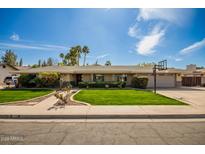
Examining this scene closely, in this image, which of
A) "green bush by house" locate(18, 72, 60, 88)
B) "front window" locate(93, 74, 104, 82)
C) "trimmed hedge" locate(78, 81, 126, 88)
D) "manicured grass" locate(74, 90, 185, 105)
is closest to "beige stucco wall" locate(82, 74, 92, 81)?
"front window" locate(93, 74, 104, 82)

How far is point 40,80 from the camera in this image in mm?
22062

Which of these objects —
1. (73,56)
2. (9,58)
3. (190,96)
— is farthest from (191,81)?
(9,58)

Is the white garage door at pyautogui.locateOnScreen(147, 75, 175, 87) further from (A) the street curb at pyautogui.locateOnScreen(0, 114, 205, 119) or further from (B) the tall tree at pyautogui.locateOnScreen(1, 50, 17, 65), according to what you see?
(B) the tall tree at pyautogui.locateOnScreen(1, 50, 17, 65)

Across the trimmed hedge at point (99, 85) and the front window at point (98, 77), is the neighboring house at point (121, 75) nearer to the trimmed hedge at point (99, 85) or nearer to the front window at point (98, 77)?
the front window at point (98, 77)

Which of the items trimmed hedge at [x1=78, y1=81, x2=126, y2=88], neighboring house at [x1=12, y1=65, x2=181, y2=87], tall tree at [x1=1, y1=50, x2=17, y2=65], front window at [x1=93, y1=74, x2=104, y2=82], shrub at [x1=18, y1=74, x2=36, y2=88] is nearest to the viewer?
shrub at [x1=18, y1=74, x2=36, y2=88]

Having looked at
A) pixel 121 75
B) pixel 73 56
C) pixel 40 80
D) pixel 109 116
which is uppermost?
pixel 73 56

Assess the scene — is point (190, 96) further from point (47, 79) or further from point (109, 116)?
point (47, 79)

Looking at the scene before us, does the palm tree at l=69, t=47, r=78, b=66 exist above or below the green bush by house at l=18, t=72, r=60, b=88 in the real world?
above

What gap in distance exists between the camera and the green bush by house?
21969 millimetres

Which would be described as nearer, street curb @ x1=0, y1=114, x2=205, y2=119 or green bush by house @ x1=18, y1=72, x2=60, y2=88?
street curb @ x1=0, y1=114, x2=205, y2=119

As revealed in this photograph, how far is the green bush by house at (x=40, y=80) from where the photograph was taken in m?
22.0
